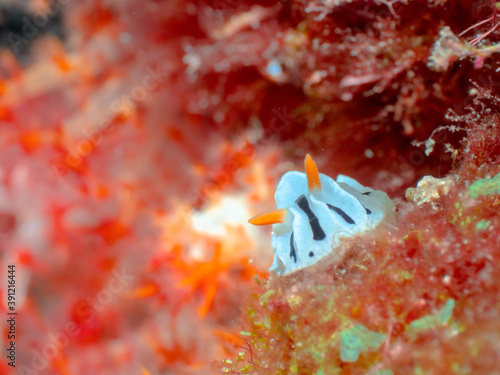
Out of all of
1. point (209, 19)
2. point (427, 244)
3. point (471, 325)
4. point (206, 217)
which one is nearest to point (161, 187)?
point (206, 217)

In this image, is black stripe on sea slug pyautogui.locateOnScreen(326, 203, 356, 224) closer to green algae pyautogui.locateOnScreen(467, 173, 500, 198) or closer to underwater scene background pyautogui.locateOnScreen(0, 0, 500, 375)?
green algae pyautogui.locateOnScreen(467, 173, 500, 198)

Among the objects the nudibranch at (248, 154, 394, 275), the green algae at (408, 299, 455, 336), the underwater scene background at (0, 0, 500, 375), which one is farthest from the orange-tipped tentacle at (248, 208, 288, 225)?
the underwater scene background at (0, 0, 500, 375)

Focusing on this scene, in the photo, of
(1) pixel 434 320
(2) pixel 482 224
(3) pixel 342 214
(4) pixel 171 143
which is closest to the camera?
(1) pixel 434 320

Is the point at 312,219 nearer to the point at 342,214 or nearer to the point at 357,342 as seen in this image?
the point at 342,214

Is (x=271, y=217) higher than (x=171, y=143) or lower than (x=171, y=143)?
higher

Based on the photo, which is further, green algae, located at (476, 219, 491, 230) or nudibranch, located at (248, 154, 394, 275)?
nudibranch, located at (248, 154, 394, 275)

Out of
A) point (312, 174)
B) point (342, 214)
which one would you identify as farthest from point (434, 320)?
point (312, 174)

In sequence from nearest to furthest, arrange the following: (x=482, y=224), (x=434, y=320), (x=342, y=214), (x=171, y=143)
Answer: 1. (x=434, y=320)
2. (x=482, y=224)
3. (x=342, y=214)
4. (x=171, y=143)
